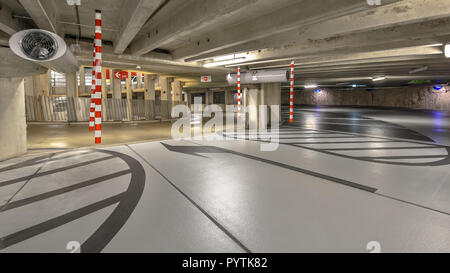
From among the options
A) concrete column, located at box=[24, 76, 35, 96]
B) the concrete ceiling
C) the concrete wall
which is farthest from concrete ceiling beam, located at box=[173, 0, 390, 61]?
the concrete wall

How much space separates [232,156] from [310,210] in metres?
2.37

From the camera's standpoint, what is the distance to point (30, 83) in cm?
1173

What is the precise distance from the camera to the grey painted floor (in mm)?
1799

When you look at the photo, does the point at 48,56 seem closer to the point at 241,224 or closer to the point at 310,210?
the point at 241,224

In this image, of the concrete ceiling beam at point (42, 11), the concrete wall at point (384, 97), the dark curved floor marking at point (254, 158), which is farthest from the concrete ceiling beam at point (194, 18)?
the concrete wall at point (384, 97)

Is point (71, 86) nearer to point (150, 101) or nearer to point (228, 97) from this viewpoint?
point (150, 101)

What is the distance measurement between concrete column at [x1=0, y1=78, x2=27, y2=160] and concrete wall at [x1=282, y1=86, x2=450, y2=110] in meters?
25.9

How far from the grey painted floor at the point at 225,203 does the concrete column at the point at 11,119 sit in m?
0.34

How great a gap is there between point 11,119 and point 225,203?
424 centimetres

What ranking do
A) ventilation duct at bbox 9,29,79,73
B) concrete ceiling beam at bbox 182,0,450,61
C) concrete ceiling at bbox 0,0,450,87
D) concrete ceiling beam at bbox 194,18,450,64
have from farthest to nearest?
concrete ceiling beam at bbox 194,18,450,64
concrete ceiling beam at bbox 182,0,450,61
concrete ceiling at bbox 0,0,450,87
ventilation duct at bbox 9,29,79,73

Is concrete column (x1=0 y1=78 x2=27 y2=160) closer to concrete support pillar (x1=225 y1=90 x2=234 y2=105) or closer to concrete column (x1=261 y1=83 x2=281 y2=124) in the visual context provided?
concrete column (x1=261 y1=83 x2=281 y2=124)

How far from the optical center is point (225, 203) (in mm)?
2484

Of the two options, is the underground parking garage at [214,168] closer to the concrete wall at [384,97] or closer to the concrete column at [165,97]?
the concrete column at [165,97]

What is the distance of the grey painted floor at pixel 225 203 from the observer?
1799 millimetres
